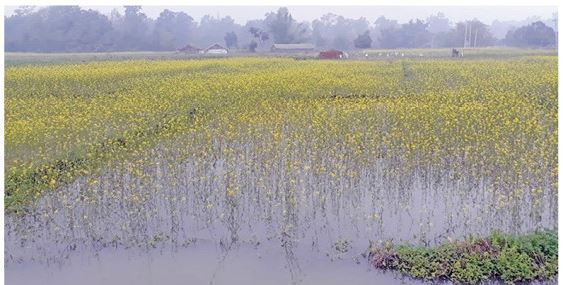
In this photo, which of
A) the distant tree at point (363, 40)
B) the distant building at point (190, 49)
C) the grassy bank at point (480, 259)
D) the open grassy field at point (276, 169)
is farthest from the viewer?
the distant tree at point (363, 40)

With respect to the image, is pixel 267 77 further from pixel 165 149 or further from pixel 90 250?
pixel 90 250

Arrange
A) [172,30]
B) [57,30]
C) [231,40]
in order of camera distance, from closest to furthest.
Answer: [57,30]
[231,40]
[172,30]

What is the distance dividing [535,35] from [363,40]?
8.51m

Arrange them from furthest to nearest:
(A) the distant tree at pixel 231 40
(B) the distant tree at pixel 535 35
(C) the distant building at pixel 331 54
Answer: (A) the distant tree at pixel 231 40, (B) the distant tree at pixel 535 35, (C) the distant building at pixel 331 54

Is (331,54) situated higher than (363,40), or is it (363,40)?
(363,40)

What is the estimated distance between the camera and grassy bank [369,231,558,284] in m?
5.56


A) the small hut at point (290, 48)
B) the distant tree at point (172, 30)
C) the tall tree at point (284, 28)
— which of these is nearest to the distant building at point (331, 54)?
the small hut at point (290, 48)

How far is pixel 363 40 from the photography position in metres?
34.5

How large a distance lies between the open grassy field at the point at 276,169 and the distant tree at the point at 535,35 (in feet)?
65.3

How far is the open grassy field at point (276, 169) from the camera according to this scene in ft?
21.9

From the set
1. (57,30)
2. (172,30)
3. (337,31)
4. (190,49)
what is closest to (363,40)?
(337,31)

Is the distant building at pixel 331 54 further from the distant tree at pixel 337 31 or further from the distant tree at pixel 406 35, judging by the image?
the distant tree at pixel 406 35

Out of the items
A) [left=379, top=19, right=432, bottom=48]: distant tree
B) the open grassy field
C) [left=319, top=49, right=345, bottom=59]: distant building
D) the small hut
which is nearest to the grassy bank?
the open grassy field

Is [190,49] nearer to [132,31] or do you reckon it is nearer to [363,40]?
[132,31]
